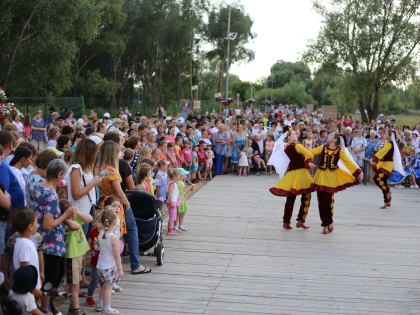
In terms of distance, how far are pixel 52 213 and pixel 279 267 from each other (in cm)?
368

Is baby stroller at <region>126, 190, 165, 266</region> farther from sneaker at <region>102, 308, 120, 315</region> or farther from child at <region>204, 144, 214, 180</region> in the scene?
child at <region>204, 144, 214, 180</region>

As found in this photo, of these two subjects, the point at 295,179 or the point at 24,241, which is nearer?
the point at 24,241

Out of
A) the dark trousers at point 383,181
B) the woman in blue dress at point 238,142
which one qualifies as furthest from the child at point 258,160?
the dark trousers at point 383,181

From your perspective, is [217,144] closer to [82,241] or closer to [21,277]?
[82,241]

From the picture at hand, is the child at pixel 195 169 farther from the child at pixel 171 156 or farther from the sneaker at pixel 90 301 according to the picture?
the sneaker at pixel 90 301

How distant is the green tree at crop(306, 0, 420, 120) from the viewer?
3459 cm

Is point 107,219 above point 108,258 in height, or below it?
above

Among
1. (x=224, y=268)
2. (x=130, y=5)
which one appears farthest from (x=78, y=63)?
(x=224, y=268)

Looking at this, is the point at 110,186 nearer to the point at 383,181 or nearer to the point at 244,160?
the point at 383,181

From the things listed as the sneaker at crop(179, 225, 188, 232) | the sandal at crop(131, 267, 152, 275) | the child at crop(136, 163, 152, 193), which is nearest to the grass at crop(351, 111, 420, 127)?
the sneaker at crop(179, 225, 188, 232)

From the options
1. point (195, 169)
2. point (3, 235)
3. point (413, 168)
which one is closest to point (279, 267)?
point (3, 235)

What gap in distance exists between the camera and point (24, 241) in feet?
17.4

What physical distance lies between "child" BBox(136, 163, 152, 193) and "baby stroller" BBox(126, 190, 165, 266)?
0.30 m

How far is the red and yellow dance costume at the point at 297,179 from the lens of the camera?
10.5 meters
